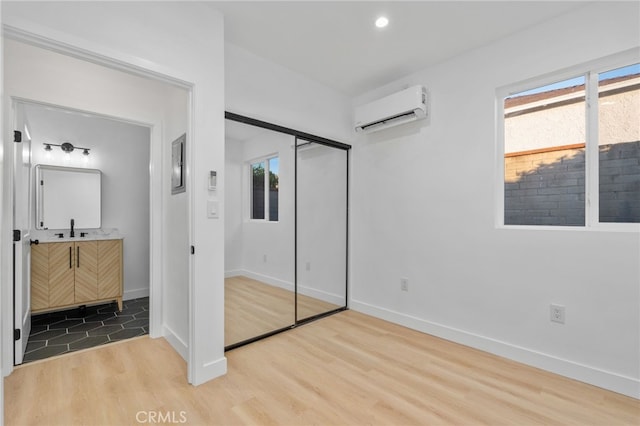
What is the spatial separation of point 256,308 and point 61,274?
7.23ft

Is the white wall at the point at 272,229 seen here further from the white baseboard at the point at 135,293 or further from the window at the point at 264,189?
the white baseboard at the point at 135,293

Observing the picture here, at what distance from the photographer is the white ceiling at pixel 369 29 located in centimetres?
218

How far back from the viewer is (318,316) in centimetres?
345

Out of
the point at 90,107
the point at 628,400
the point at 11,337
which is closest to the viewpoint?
the point at 628,400

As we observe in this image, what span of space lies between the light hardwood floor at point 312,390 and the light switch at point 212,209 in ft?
3.83

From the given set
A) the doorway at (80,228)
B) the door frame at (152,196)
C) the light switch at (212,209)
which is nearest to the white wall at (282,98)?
the door frame at (152,196)

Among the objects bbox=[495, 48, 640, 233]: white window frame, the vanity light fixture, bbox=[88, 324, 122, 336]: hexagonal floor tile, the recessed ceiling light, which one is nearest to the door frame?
bbox=[88, 324, 122, 336]: hexagonal floor tile

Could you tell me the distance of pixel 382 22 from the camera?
234 centimetres

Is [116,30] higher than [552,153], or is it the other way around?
[116,30]

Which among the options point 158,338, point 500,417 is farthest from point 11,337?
point 500,417

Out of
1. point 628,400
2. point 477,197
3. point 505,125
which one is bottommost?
point 628,400

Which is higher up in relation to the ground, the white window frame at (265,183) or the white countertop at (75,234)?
the white window frame at (265,183)

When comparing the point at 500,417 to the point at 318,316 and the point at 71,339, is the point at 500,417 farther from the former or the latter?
the point at 71,339

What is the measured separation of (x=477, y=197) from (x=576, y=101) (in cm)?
99
